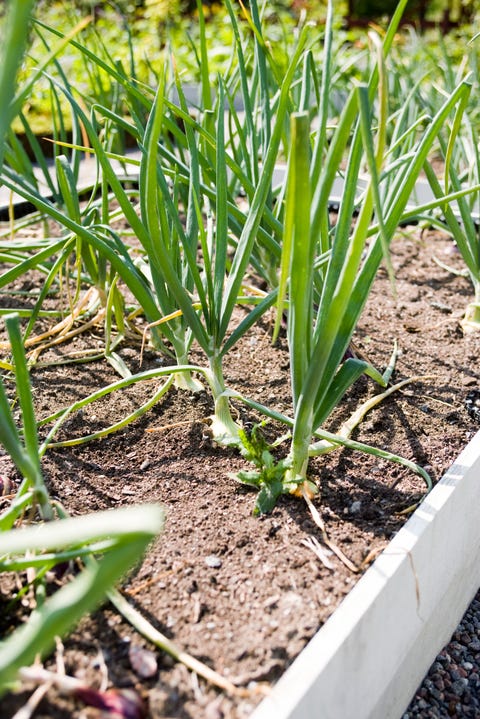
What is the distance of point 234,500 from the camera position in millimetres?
964

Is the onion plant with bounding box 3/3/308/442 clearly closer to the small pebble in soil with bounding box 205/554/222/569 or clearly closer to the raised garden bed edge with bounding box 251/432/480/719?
the small pebble in soil with bounding box 205/554/222/569

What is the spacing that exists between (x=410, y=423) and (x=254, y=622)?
0.50 meters

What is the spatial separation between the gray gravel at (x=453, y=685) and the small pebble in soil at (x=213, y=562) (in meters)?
0.39

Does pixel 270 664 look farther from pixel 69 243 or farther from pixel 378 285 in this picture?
pixel 378 285

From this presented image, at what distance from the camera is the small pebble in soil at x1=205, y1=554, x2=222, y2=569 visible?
0.85 meters

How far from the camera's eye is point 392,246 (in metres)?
1.98

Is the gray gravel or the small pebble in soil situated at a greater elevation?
the small pebble in soil

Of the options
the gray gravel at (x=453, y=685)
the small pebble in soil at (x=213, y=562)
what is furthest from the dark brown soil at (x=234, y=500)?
the gray gravel at (x=453, y=685)

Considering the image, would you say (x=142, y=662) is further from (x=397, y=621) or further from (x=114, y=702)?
(x=397, y=621)

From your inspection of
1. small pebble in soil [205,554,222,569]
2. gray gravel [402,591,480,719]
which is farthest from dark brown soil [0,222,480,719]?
gray gravel [402,591,480,719]

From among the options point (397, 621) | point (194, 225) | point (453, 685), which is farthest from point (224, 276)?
point (453, 685)

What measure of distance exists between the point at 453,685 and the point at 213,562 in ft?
1.52

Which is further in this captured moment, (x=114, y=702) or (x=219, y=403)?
(x=219, y=403)

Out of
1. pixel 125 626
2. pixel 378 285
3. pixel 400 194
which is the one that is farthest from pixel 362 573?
pixel 378 285
